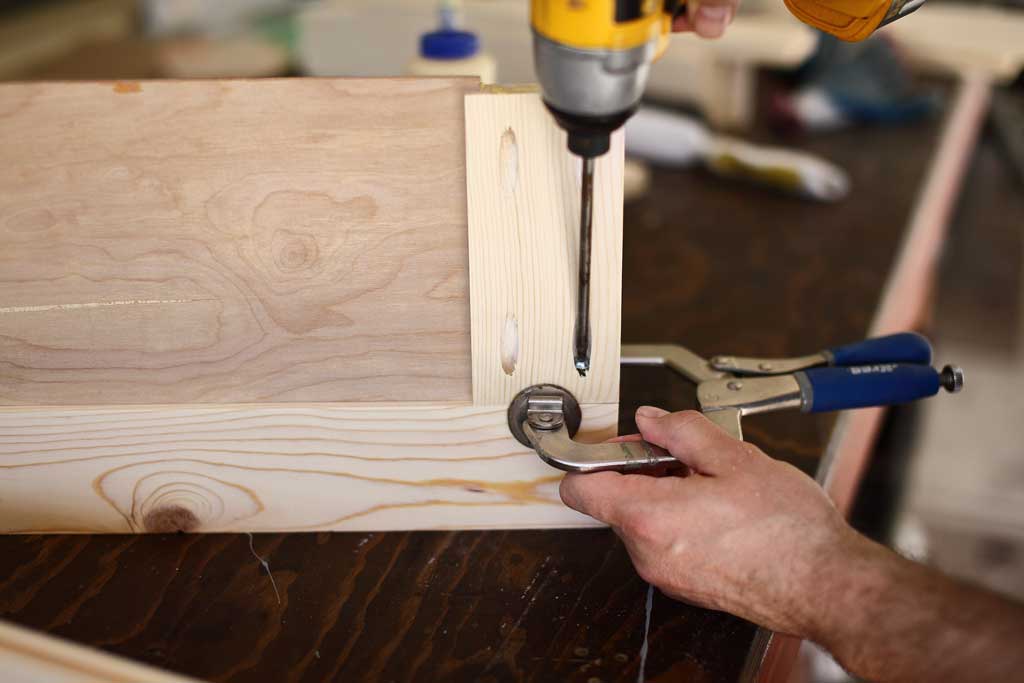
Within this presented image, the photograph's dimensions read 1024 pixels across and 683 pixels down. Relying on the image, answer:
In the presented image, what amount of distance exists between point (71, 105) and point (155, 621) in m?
0.39

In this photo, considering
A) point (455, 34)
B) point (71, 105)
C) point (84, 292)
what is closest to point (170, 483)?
point (84, 292)

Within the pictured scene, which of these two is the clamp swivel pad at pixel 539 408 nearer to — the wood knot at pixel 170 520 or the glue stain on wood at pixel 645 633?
the glue stain on wood at pixel 645 633

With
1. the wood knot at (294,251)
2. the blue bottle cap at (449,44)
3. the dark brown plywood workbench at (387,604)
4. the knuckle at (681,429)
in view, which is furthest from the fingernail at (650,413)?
the blue bottle cap at (449,44)

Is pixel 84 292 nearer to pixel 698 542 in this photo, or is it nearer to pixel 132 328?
pixel 132 328

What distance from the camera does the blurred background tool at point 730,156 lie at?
54.0 inches

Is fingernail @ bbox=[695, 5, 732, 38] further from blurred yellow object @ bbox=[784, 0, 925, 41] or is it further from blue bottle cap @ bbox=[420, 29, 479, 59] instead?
blue bottle cap @ bbox=[420, 29, 479, 59]

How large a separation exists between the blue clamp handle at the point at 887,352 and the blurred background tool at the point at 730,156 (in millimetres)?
629

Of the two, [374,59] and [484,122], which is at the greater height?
[484,122]

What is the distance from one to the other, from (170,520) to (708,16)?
2.09 ft

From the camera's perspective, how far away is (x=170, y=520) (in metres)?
0.74

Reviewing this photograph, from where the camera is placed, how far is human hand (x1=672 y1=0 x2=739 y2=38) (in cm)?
76

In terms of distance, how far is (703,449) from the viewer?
636mm

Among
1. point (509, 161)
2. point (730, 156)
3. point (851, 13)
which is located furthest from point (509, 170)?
point (730, 156)

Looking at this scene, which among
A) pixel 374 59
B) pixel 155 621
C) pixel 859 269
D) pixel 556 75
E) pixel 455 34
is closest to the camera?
pixel 556 75
